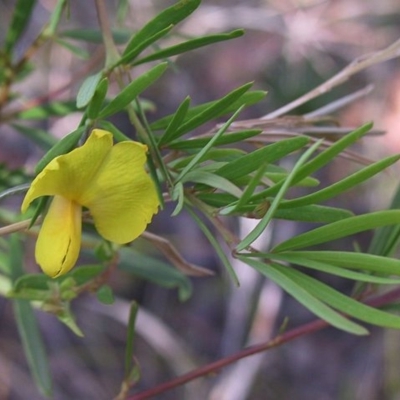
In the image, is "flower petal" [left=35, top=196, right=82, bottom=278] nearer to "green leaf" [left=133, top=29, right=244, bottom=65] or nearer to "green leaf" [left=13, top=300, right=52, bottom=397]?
"green leaf" [left=133, top=29, right=244, bottom=65]

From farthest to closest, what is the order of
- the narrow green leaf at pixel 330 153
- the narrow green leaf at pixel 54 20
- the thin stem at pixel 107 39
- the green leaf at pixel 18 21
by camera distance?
the green leaf at pixel 18 21 → the narrow green leaf at pixel 54 20 → the thin stem at pixel 107 39 → the narrow green leaf at pixel 330 153

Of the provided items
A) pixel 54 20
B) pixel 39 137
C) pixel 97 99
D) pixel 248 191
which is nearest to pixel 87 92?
pixel 97 99

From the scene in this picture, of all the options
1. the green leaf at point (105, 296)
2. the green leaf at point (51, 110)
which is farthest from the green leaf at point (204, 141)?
the green leaf at point (51, 110)

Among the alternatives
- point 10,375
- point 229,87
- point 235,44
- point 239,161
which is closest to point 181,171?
point 239,161

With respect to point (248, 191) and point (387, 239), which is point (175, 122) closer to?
point (248, 191)

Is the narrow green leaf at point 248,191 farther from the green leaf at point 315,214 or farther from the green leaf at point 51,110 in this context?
the green leaf at point 51,110

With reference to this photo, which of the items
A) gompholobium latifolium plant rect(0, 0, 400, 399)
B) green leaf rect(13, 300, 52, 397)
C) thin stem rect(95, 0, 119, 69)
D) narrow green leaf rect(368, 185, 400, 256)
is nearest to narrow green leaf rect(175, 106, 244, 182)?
gompholobium latifolium plant rect(0, 0, 400, 399)
